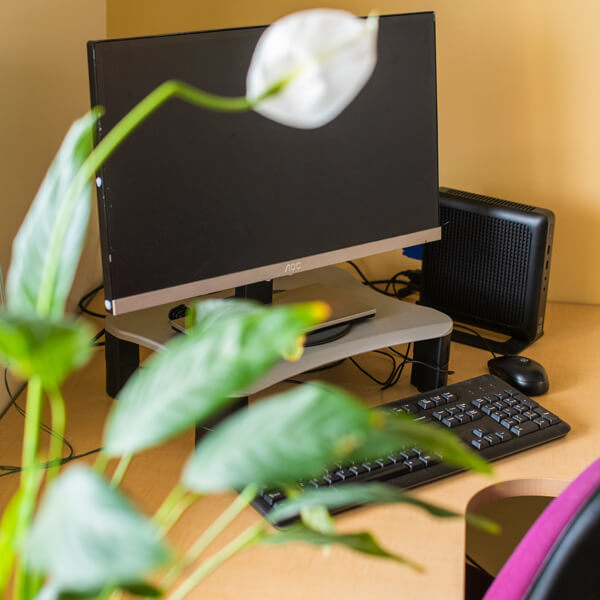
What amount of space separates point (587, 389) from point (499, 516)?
1.71ft

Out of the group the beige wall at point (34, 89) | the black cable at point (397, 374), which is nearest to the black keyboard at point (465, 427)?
the black cable at point (397, 374)

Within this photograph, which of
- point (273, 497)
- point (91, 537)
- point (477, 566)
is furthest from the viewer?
point (477, 566)

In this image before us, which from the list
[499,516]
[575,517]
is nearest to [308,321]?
[575,517]

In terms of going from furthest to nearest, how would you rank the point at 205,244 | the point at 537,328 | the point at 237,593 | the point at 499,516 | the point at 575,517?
the point at 499,516 → the point at 537,328 → the point at 205,244 → the point at 237,593 → the point at 575,517

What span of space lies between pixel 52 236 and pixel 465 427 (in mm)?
739

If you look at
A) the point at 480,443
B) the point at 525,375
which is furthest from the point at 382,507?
the point at 525,375

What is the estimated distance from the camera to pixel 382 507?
0.96 m

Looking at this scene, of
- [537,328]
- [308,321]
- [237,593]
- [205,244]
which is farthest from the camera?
[537,328]

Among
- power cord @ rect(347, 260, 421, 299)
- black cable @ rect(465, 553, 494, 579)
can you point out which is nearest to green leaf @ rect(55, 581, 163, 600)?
black cable @ rect(465, 553, 494, 579)

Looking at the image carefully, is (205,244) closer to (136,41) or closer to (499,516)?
(136,41)

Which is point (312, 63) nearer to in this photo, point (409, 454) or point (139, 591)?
point (139, 591)

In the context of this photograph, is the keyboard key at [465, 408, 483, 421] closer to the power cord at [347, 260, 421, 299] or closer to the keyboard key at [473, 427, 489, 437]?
the keyboard key at [473, 427, 489, 437]

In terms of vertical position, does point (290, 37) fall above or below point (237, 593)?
above

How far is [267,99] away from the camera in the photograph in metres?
0.38
